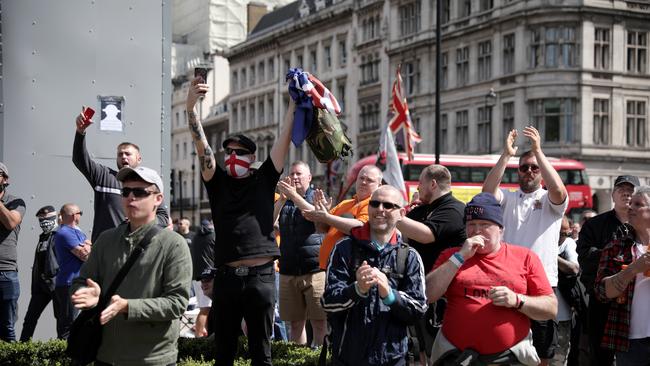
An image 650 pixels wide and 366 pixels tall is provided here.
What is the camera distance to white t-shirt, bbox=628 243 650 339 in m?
6.66

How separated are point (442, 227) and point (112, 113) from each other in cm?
480

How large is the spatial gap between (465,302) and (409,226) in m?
1.52

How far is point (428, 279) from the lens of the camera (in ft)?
19.3

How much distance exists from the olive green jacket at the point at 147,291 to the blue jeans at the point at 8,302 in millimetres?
4407

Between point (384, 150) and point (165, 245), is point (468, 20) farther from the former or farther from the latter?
point (165, 245)

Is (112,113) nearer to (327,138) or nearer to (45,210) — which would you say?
(45,210)

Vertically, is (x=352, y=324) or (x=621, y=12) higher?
(x=621, y=12)

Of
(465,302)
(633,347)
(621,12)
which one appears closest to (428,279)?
(465,302)

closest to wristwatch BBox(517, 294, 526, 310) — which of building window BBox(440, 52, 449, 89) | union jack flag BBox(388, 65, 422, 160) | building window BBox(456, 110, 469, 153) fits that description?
union jack flag BBox(388, 65, 422, 160)

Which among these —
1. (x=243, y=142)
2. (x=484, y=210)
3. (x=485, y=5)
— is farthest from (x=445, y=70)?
(x=484, y=210)

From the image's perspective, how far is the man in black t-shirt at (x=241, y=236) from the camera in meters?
6.82

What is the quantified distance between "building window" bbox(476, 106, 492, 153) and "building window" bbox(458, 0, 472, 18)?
5736 mm

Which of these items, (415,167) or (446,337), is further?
(415,167)

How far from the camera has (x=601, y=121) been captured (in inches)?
1854
